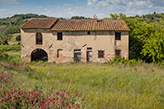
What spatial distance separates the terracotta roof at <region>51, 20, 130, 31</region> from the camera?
1691 centimetres

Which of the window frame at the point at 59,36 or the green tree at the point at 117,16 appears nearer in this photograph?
the window frame at the point at 59,36

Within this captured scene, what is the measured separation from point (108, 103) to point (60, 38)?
44.3 feet

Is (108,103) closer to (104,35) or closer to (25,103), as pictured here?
(25,103)

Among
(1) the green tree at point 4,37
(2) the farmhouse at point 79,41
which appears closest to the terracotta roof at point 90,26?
(2) the farmhouse at point 79,41

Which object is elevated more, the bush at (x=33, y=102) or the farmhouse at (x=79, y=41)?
the farmhouse at (x=79, y=41)

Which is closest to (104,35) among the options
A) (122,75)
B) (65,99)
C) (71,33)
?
(71,33)

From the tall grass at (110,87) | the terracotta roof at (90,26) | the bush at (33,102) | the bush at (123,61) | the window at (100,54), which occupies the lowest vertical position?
the tall grass at (110,87)

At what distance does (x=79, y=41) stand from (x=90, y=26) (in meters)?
2.20

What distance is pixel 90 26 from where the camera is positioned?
17.5 m

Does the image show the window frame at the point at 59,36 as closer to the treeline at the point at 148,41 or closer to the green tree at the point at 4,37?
the treeline at the point at 148,41

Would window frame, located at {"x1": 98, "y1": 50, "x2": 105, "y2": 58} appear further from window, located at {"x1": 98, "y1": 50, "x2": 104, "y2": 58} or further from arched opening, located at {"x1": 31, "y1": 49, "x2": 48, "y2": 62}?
arched opening, located at {"x1": 31, "y1": 49, "x2": 48, "y2": 62}

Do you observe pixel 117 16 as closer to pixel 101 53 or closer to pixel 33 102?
pixel 101 53

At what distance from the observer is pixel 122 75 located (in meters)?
10.3

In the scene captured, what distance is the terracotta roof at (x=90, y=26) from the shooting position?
55.5ft
